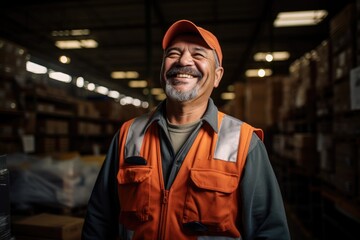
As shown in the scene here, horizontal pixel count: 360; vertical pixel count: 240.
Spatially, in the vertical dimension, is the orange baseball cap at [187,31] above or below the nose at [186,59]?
above

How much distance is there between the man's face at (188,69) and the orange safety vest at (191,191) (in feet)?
0.90

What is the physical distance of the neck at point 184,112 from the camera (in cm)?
193

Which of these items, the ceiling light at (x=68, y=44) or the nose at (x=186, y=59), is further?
the ceiling light at (x=68, y=44)

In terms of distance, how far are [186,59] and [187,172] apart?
2.28ft

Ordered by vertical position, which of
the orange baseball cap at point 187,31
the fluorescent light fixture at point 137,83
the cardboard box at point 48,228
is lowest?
the cardboard box at point 48,228

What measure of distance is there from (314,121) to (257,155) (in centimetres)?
459

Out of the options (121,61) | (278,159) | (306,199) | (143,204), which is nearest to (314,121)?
(306,199)

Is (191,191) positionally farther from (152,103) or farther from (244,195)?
(152,103)

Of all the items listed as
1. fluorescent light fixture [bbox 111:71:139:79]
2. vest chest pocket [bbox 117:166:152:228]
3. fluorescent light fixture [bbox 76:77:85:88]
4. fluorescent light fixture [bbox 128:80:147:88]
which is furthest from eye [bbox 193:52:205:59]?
fluorescent light fixture [bbox 128:80:147:88]

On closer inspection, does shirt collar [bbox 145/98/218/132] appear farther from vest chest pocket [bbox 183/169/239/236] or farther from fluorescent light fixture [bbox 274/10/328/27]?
fluorescent light fixture [bbox 274/10/328/27]

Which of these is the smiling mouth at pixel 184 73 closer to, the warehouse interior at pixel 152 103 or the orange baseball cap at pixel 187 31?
the orange baseball cap at pixel 187 31

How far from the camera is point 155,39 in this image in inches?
524

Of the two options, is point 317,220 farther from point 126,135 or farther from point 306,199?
point 126,135

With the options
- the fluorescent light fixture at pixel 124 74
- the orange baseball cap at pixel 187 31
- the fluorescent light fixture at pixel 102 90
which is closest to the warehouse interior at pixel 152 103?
the orange baseball cap at pixel 187 31
